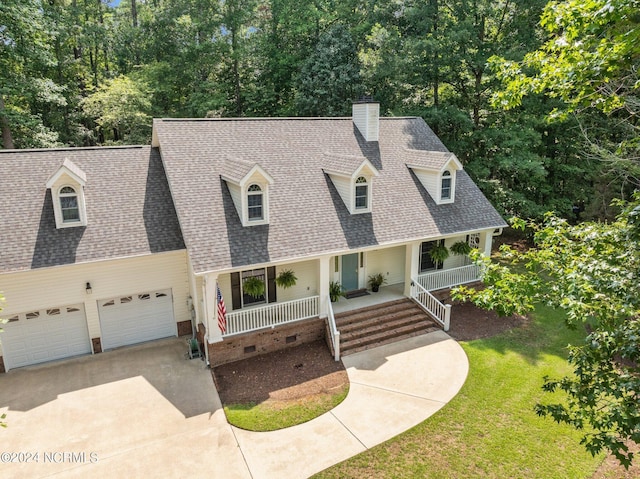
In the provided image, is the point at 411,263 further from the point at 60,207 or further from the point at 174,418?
the point at 60,207

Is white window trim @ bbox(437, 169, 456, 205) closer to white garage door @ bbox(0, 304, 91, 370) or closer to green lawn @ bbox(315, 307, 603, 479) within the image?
green lawn @ bbox(315, 307, 603, 479)

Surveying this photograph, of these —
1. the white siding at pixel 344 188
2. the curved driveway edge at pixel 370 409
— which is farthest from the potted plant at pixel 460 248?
the white siding at pixel 344 188

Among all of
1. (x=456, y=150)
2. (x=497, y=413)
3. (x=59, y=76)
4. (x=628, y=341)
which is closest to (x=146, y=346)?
(x=497, y=413)

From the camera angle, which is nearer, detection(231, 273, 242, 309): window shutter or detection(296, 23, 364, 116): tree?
detection(231, 273, 242, 309): window shutter

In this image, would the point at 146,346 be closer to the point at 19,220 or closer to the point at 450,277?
the point at 19,220

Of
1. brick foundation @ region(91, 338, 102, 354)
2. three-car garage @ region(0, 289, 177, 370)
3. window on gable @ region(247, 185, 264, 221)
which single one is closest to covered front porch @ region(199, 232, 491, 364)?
window on gable @ region(247, 185, 264, 221)
